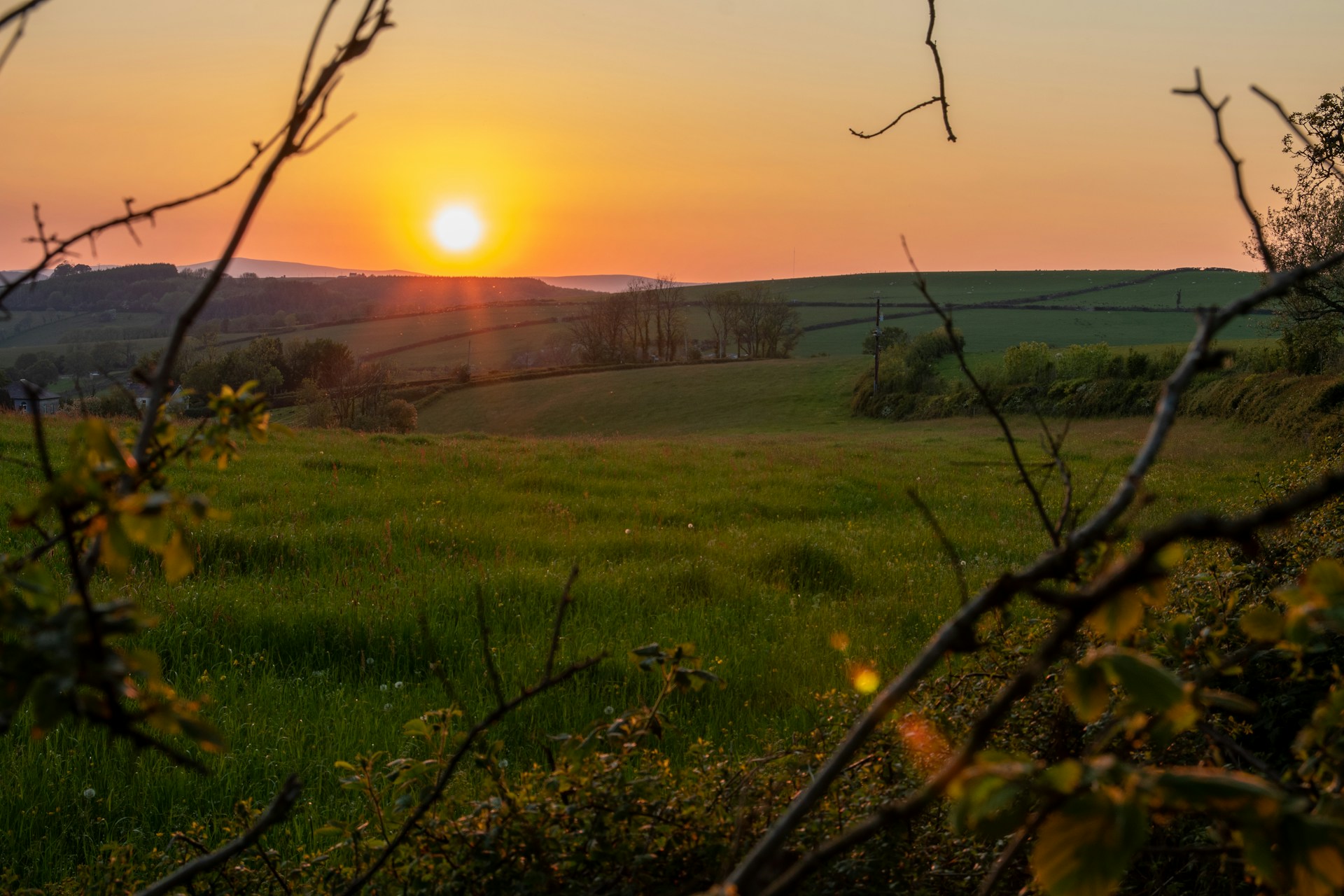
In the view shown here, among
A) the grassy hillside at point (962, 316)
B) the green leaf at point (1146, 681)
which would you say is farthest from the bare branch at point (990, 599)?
the grassy hillside at point (962, 316)

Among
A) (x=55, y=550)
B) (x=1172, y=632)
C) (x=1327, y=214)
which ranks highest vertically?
(x=1327, y=214)

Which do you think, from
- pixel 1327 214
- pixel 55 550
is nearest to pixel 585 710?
pixel 55 550

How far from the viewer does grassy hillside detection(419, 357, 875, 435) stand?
194 feet

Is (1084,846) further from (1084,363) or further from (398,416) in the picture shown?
(1084,363)

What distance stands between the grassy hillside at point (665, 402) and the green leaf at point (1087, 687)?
5267 centimetres

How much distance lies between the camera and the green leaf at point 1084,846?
82 cm

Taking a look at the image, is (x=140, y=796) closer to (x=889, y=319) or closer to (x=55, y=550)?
(x=55, y=550)

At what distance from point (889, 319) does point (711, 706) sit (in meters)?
107

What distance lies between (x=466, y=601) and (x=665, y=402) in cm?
5900

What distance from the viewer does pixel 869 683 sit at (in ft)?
12.0

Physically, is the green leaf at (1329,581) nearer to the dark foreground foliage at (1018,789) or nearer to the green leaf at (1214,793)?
the dark foreground foliage at (1018,789)

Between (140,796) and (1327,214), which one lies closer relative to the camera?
(140,796)

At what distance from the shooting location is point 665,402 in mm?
65875

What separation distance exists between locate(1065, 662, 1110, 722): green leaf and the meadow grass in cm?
87
